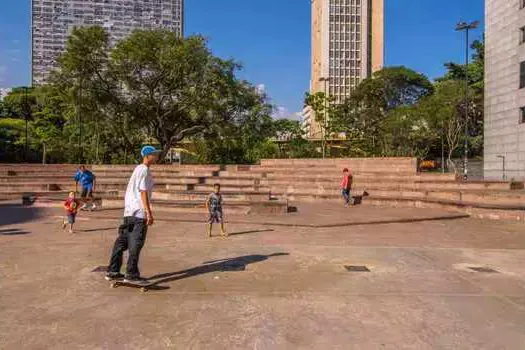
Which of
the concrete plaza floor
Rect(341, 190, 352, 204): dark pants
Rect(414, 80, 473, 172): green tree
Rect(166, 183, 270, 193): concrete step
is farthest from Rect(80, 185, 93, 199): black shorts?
Rect(414, 80, 473, 172): green tree

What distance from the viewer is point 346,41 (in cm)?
12662

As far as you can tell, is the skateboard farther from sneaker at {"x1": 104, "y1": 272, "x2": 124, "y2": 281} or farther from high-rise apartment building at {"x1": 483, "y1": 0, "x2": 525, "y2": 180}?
high-rise apartment building at {"x1": 483, "y1": 0, "x2": 525, "y2": 180}

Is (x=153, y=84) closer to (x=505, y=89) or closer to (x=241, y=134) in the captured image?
(x=241, y=134)

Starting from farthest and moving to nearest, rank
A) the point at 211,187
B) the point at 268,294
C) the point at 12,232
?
the point at 211,187 → the point at 12,232 → the point at 268,294

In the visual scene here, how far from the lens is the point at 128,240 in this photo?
19.4 ft

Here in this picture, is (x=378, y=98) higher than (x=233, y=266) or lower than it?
higher

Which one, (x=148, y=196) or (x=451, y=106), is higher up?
(x=451, y=106)

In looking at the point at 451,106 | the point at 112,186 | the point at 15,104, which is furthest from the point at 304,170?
the point at 15,104

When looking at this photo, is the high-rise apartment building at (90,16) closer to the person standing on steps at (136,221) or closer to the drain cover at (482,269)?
the person standing on steps at (136,221)

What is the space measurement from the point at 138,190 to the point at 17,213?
420 inches

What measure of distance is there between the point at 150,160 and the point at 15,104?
63.5 metres

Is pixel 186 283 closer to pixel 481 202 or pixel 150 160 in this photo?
pixel 150 160

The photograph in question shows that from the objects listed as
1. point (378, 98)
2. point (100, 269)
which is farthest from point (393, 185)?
point (378, 98)

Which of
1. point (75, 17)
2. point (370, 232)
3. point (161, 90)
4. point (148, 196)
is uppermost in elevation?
point (75, 17)
